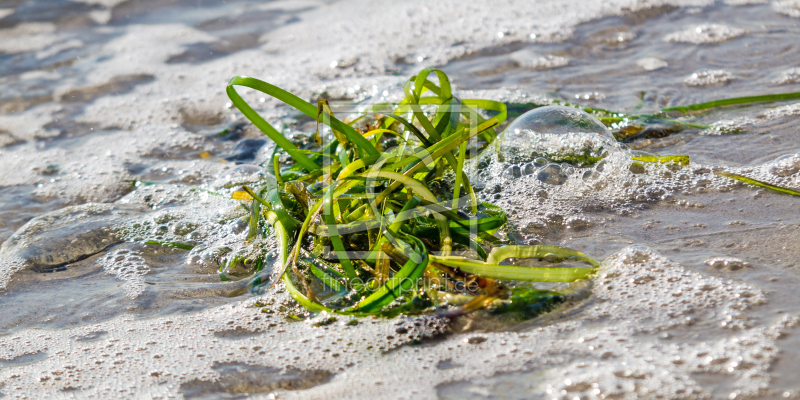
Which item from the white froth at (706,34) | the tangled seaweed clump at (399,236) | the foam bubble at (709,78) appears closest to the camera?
the tangled seaweed clump at (399,236)

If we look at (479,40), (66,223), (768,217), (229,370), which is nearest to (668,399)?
(768,217)

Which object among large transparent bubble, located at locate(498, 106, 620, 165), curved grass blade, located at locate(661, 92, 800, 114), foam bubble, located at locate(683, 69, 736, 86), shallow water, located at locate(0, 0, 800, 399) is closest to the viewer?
shallow water, located at locate(0, 0, 800, 399)

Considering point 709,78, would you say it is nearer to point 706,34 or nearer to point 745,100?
point 745,100

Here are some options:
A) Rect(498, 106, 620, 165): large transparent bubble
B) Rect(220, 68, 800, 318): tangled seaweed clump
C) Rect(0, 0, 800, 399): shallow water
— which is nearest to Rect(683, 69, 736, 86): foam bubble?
Rect(0, 0, 800, 399): shallow water

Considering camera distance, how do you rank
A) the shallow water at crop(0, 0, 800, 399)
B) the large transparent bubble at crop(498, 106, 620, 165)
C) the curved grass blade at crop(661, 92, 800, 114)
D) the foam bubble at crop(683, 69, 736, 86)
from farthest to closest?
the foam bubble at crop(683, 69, 736, 86) → the curved grass blade at crop(661, 92, 800, 114) → the large transparent bubble at crop(498, 106, 620, 165) → the shallow water at crop(0, 0, 800, 399)

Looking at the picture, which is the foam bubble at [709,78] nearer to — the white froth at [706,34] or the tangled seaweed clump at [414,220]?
the white froth at [706,34]

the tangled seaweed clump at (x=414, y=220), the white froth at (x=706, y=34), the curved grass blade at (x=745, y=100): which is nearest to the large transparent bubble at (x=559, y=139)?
the tangled seaweed clump at (x=414, y=220)

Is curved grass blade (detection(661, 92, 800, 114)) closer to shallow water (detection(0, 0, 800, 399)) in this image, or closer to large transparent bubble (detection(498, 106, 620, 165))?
shallow water (detection(0, 0, 800, 399))

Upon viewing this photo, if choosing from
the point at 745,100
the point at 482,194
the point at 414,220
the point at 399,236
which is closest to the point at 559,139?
the point at 482,194
